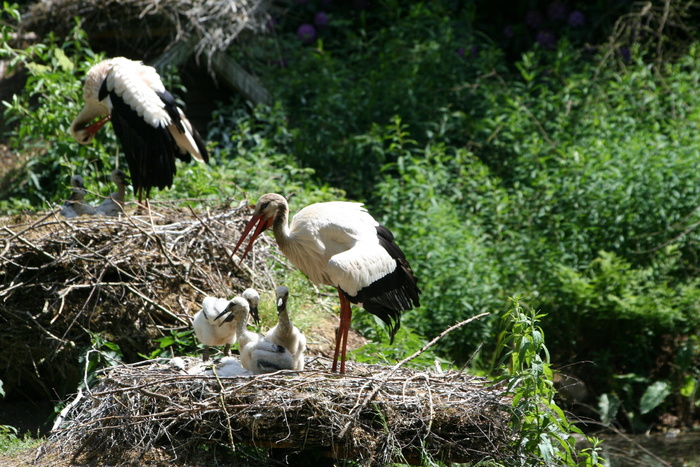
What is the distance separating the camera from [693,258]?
9.24 meters

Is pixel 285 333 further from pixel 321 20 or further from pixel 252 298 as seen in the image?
pixel 321 20

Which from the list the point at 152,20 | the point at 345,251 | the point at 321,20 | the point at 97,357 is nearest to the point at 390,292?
the point at 345,251

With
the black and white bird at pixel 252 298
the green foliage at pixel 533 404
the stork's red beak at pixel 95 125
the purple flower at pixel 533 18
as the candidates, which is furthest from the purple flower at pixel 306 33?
the green foliage at pixel 533 404

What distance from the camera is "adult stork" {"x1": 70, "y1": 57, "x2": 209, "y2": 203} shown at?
7.52 metres

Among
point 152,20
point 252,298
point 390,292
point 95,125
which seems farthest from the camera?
point 152,20

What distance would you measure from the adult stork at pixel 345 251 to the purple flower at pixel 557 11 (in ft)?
27.3

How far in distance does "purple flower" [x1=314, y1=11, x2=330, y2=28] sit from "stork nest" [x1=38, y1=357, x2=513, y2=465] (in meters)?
8.61

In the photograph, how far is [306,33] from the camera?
1274 cm

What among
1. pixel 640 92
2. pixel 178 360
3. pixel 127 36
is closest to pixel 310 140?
pixel 127 36

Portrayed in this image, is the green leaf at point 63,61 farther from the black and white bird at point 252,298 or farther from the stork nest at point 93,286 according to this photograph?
the black and white bird at point 252,298

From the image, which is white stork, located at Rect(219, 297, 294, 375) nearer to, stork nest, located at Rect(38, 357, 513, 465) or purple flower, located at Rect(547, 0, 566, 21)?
stork nest, located at Rect(38, 357, 513, 465)

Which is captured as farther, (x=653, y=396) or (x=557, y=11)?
(x=557, y=11)

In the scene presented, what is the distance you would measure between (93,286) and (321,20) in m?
7.44

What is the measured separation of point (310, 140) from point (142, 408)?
20.5ft
